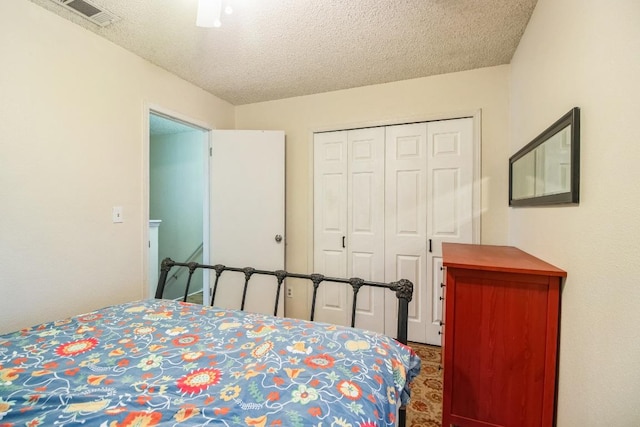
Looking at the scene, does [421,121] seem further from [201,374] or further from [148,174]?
[201,374]

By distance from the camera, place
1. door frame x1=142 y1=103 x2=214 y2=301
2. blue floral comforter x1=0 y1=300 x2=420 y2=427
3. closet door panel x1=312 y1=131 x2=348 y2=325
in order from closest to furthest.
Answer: blue floral comforter x1=0 y1=300 x2=420 y2=427 → door frame x1=142 y1=103 x2=214 y2=301 → closet door panel x1=312 y1=131 x2=348 y2=325

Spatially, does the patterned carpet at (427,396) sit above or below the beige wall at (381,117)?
below

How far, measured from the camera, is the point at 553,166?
1.32m

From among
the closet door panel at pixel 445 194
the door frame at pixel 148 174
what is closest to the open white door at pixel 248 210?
the door frame at pixel 148 174

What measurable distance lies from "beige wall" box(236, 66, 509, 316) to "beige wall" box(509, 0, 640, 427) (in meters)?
0.97

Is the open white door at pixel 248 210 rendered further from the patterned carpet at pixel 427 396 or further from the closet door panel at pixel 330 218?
the patterned carpet at pixel 427 396

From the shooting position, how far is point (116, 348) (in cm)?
109

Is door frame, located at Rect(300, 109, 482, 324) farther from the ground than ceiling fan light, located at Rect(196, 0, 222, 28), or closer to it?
closer to it

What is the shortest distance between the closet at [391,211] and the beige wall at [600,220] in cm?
106

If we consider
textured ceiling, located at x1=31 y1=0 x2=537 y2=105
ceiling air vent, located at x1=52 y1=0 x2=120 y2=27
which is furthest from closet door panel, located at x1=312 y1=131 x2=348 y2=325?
ceiling air vent, located at x1=52 y1=0 x2=120 y2=27

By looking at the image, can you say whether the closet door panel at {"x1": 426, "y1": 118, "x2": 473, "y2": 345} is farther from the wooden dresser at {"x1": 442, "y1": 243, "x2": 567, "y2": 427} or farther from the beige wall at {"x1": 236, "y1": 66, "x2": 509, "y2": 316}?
the wooden dresser at {"x1": 442, "y1": 243, "x2": 567, "y2": 427}

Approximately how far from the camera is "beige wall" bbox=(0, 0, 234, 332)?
1.54m

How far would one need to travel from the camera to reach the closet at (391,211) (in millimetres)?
2479

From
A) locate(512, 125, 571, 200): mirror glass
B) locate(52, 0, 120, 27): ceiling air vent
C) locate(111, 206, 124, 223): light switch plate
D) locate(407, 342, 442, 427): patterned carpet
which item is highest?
locate(52, 0, 120, 27): ceiling air vent
